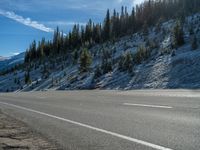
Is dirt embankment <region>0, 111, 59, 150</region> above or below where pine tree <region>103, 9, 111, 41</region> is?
below

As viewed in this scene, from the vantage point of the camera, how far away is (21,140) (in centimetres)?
760

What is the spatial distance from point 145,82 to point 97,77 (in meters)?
14.4

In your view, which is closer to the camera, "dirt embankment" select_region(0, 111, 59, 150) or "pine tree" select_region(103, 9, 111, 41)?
"dirt embankment" select_region(0, 111, 59, 150)

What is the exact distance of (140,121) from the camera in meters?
8.93

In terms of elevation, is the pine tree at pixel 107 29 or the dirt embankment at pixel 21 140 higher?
the pine tree at pixel 107 29

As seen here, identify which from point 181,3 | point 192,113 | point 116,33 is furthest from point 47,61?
point 192,113

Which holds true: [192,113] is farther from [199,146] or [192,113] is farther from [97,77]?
[97,77]

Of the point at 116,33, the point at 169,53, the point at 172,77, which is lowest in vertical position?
the point at 172,77

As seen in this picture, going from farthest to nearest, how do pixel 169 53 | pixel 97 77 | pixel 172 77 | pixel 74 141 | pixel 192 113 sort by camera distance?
pixel 97 77
pixel 169 53
pixel 172 77
pixel 192 113
pixel 74 141

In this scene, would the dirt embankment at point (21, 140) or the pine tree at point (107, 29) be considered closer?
the dirt embankment at point (21, 140)

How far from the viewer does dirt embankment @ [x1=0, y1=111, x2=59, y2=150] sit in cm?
681

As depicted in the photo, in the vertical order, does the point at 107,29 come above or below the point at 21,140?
above

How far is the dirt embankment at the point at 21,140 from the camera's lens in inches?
268

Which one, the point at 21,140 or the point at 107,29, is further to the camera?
the point at 107,29
